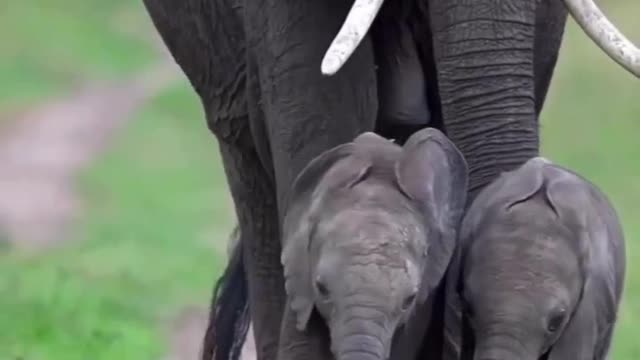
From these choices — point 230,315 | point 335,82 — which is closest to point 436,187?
point 335,82

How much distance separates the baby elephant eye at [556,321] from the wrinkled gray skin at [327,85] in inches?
18.3

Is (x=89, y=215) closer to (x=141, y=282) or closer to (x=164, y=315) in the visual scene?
(x=141, y=282)

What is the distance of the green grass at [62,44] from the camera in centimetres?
2186

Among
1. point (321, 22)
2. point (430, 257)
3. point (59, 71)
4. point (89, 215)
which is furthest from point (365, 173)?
point (59, 71)

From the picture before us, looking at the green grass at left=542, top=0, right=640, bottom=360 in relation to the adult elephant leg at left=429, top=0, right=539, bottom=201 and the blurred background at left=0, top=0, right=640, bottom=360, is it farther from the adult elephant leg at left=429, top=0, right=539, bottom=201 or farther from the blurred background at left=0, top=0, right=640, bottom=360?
the adult elephant leg at left=429, top=0, right=539, bottom=201

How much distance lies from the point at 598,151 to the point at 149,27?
794 centimetres

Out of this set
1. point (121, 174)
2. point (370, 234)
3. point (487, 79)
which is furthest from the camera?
point (121, 174)

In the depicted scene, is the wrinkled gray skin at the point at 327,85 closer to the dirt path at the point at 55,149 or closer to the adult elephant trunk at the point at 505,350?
the adult elephant trunk at the point at 505,350

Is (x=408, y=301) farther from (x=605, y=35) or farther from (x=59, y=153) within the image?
(x=59, y=153)

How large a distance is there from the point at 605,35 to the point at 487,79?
277mm

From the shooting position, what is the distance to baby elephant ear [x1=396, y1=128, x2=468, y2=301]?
17.5 feet

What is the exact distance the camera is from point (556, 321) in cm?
532

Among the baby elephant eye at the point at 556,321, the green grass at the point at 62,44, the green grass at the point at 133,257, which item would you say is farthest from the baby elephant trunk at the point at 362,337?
the green grass at the point at 62,44

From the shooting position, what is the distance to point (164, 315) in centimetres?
1207
